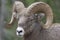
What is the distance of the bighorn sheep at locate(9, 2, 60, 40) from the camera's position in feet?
40.7

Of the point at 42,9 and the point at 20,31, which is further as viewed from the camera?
the point at 42,9

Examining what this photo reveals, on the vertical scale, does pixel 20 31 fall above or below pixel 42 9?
below

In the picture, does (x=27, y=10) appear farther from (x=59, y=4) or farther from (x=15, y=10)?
(x=59, y=4)

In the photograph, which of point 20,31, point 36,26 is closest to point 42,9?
point 36,26

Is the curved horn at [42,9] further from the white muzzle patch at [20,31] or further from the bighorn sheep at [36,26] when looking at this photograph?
the white muzzle patch at [20,31]

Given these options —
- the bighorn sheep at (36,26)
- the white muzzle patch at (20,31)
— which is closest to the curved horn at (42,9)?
the bighorn sheep at (36,26)

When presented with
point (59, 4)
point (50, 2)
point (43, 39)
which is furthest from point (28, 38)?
point (59, 4)

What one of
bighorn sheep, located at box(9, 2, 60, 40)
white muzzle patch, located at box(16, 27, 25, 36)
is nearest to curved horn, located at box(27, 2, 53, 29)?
bighorn sheep, located at box(9, 2, 60, 40)

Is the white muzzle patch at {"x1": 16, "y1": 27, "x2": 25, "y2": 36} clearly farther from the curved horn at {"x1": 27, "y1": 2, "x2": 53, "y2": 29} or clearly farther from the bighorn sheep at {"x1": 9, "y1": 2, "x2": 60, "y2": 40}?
the curved horn at {"x1": 27, "y1": 2, "x2": 53, "y2": 29}

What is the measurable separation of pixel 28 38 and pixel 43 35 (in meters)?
0.58

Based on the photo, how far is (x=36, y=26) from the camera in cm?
1293

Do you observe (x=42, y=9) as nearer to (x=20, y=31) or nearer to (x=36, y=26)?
(x=36, y=26)

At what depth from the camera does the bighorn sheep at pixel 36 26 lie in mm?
12408

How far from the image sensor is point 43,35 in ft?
43.0
